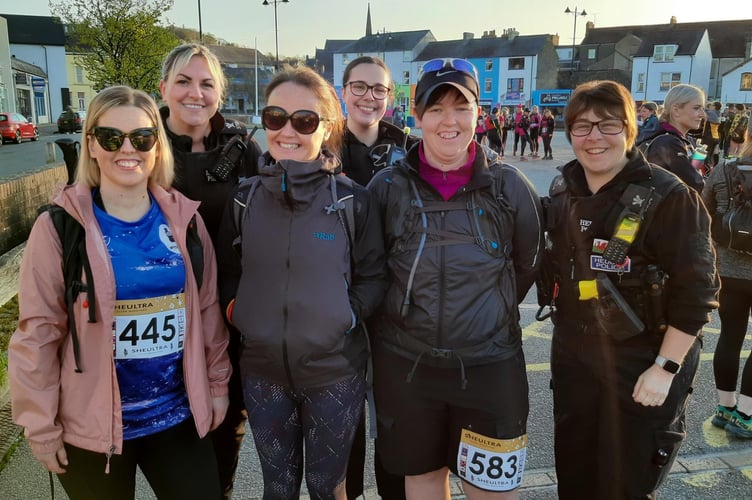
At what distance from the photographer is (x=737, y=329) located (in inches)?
148

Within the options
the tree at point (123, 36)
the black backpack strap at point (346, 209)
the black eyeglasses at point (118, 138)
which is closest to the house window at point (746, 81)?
the tree at point (123, 36)

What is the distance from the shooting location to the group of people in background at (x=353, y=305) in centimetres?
215

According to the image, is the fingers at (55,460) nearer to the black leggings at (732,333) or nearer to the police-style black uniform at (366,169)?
the police-style black uniform at (366,169)

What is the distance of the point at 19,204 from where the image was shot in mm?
5785

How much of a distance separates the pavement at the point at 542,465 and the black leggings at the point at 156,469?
0.95m

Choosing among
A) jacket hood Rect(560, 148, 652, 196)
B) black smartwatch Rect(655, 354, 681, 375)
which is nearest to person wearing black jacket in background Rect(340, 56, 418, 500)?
jacket hood Rect(560, 148, 652, 196)

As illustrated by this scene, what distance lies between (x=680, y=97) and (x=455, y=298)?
366 cm

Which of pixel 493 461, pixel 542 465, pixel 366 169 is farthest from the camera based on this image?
pixel 542 465

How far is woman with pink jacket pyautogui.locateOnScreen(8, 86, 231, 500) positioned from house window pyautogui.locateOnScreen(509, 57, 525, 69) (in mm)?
68177

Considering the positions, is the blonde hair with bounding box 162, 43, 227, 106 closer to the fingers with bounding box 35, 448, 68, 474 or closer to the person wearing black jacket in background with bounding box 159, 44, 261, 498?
the person wearing black jacket in background with bounding box 159, 44, 261, 498

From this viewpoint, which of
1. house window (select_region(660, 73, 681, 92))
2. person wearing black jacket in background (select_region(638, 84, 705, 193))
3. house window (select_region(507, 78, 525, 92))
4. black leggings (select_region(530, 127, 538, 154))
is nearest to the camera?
person wearing black jacket in background (select_region(638, 84, 705, 193))

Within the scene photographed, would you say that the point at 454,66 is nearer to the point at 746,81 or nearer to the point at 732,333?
the point at 732,333

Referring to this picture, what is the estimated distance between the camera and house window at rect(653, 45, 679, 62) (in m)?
59.1

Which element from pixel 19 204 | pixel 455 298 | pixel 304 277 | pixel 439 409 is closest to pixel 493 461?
pixel 439 409
